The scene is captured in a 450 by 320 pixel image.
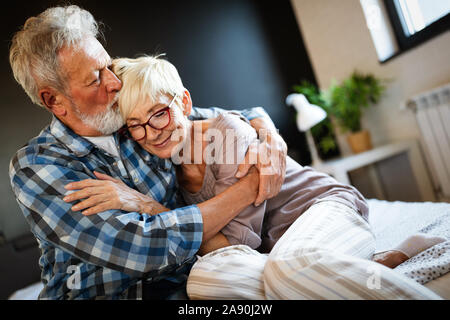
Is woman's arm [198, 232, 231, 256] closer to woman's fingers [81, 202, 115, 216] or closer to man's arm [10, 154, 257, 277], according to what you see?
man's arm [10, 154, 257, 277]

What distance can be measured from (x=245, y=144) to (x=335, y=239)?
445 mm

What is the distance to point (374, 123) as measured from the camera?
9.48 ft

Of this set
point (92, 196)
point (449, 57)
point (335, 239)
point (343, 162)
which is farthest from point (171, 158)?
point (449, 57)

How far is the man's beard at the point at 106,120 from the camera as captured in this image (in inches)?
49.1

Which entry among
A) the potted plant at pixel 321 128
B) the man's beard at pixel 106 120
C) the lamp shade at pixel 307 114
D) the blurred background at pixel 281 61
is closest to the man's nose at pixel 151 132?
the man's beard at pixel 106 120

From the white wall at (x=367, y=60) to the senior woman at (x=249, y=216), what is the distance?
1466 millimetres

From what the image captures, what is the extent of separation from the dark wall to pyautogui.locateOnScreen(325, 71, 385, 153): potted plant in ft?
1.67

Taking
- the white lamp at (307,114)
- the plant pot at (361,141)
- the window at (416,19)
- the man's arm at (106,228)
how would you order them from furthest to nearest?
the plant pot at (361,141) → the white lamp at (307,114) → the window at (416,19) → the man's arm at (106,228)

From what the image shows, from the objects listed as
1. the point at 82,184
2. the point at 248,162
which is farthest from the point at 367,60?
the point at 82,184

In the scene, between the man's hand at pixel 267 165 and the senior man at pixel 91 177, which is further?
the man's hand at pixel 267 165

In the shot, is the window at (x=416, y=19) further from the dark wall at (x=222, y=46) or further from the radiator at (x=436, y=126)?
the dark wall at (x=222, y=46)

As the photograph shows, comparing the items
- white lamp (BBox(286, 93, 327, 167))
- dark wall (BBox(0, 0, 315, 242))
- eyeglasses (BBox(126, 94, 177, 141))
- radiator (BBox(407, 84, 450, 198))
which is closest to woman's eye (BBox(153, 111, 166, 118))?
eyeglasses (BBox(126, 94, 177, 141))

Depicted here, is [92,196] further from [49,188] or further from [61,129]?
[61,129]

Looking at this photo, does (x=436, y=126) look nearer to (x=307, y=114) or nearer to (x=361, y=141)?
(x=361, y=141)
